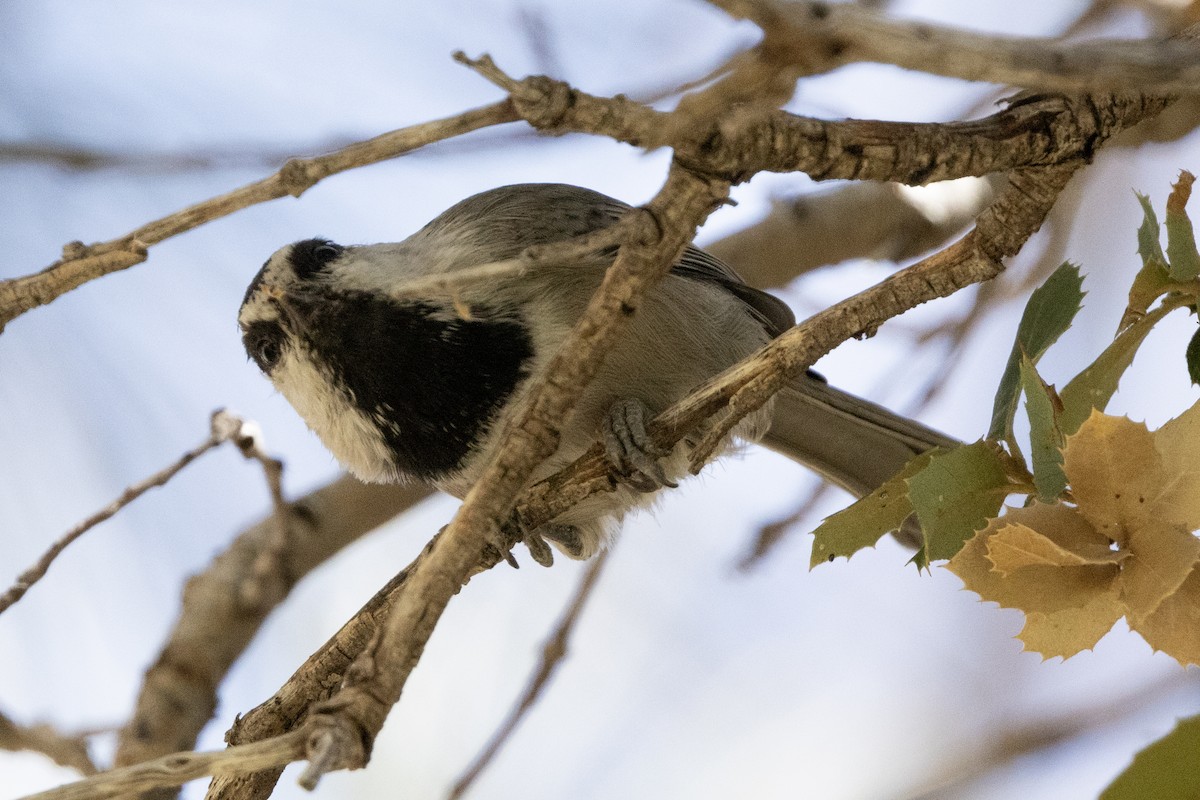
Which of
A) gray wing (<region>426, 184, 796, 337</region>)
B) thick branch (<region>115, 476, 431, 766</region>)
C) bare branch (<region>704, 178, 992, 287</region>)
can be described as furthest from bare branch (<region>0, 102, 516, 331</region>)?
bare branch (<region>704, 178, 992, 287</region>)

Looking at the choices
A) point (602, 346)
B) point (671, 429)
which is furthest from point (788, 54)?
point (671, 429)

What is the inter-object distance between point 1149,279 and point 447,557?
0.98 metres

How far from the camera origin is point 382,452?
2.62m

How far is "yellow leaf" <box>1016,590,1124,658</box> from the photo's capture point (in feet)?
4.40

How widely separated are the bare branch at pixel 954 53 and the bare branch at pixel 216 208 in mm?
361

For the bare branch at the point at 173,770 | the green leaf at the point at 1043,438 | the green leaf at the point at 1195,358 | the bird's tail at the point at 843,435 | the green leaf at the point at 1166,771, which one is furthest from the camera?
the bird's tail at the point at 843,435

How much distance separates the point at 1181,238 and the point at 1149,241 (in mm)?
50

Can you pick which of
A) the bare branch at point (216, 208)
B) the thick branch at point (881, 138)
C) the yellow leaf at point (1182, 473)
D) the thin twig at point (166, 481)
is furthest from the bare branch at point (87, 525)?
the yellow leaf at point (1182, 473)

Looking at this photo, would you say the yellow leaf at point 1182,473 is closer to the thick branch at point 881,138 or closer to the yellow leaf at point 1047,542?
the yellow leaf at point 1047,542

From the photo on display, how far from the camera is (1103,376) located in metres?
1.53

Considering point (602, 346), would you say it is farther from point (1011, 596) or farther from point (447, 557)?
point (1011, 596)

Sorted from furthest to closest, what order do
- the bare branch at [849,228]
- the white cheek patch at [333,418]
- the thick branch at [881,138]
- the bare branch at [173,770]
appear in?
1. the bare branch at [849,228]
2. the white cheek patch at [333,418]
3. the thick branch at [881,138]
4. the bare branch at [173,770]

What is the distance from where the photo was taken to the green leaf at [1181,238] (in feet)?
4.88

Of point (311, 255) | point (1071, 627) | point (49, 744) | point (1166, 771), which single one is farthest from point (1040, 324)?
point (49, 744)
